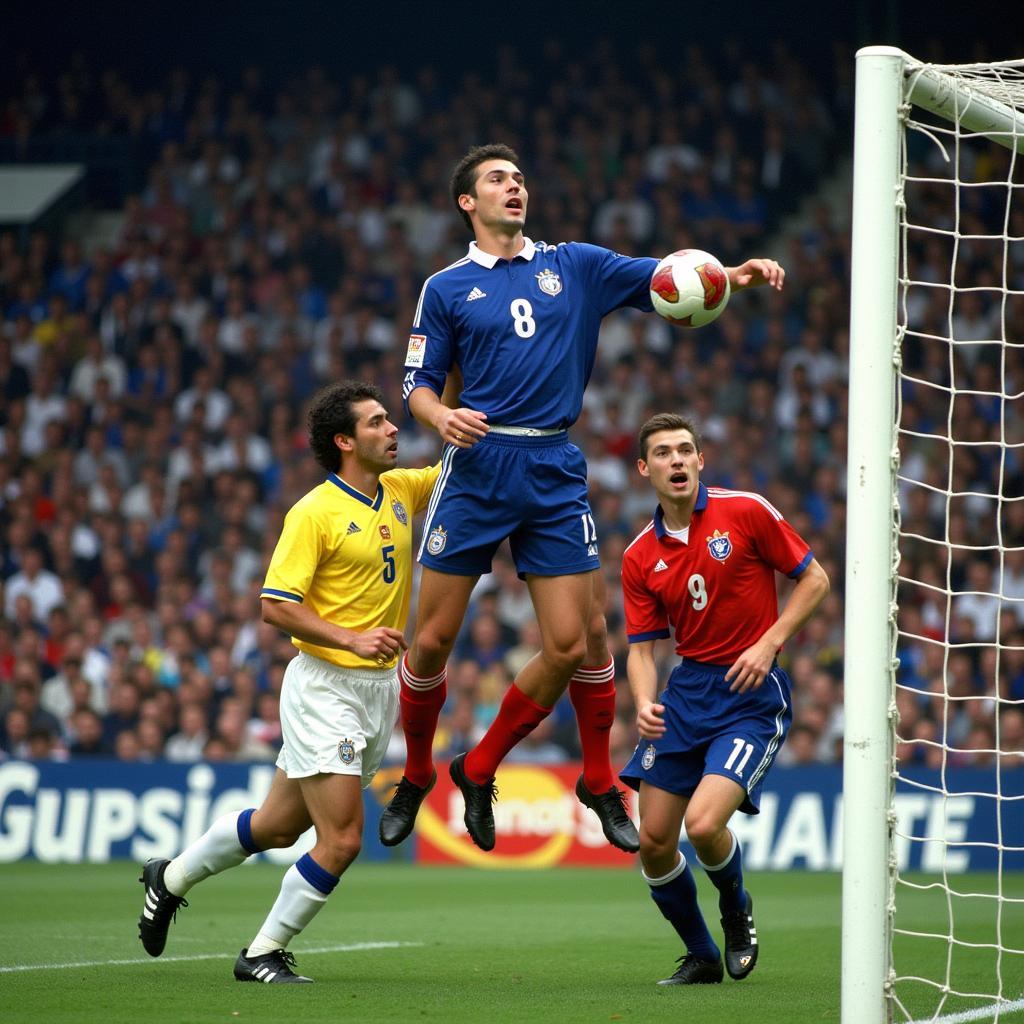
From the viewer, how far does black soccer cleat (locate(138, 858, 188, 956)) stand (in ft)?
23.8

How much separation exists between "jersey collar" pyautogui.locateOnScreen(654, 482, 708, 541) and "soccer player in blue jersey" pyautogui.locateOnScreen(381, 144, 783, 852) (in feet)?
1.51

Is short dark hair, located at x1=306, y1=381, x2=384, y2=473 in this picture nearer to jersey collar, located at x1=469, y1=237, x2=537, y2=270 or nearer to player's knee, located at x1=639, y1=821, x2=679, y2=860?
jersey collar, located at x1=469, y1=237, x2=537, y2=270

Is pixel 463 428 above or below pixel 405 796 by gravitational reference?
above

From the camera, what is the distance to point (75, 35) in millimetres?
22016

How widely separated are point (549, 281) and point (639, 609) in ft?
4.97

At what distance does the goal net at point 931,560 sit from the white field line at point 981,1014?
21 mm

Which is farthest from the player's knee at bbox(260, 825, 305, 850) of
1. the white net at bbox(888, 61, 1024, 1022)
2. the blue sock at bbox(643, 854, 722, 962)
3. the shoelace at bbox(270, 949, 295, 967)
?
the white net at bbox(888, 61, 1024, 1022)

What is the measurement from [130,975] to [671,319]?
356 cm

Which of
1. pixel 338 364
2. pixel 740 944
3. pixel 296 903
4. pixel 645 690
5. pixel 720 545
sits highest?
pixel 338 364

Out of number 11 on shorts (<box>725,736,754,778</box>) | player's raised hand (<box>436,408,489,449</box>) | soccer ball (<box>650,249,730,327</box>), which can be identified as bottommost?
number 11 on shorts (<box>725,736,754,778</box>)

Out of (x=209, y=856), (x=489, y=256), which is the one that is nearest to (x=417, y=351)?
(x=489, y=256)

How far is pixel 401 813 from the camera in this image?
711 centimetres

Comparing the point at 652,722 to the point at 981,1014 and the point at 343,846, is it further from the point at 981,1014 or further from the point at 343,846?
the point at 981,1014

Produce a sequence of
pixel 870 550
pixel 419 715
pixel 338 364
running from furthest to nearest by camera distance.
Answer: pixel 338 364 < pixel 419 715 < pixel 870 550
